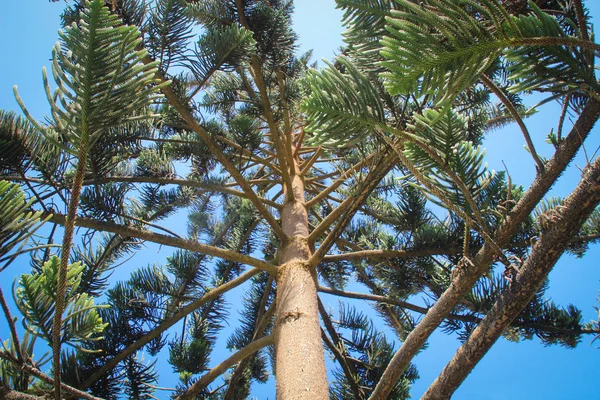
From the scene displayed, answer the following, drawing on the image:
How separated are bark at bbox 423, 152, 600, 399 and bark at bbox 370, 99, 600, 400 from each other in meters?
0.08

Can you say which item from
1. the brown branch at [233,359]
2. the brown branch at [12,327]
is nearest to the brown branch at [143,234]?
the brown branch at [233,359]

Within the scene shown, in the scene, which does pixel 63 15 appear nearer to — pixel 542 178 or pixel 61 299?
pixel 61 299

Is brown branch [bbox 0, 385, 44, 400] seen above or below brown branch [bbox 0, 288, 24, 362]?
below

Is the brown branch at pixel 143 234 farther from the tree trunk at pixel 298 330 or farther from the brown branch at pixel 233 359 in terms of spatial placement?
the brown branch at pixel 233 359

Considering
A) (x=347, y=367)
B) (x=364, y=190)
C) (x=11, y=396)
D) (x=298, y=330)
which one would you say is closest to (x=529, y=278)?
(x=364, y=190)

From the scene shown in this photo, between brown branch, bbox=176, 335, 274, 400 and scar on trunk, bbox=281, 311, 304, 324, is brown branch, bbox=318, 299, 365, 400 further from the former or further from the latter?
scar on trunk, bbox=281, 311, 304, 324

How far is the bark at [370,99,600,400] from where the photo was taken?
2.31 ft

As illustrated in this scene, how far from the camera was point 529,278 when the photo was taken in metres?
0.72

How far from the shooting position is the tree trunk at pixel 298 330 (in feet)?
3.33

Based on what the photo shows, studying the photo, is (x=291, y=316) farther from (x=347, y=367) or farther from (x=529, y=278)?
(x=347, y=367)

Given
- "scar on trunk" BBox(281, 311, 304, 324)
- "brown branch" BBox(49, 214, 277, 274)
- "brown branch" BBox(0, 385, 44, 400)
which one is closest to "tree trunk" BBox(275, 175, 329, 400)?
"scar on trunk" BBox(281, 311, 304, 324)

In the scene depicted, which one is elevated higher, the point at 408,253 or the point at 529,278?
the point at 408,253

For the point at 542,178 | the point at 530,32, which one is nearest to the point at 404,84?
the point at 530,32

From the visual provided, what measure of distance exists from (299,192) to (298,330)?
1.15 meters
